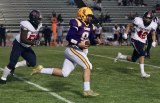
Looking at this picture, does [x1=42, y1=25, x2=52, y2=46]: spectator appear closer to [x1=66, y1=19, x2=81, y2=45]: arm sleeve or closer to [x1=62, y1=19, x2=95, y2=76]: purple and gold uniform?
[x1=62, y1=19, x2=95, y2=76]: purple and gold uniform

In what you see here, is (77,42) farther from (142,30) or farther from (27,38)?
(142,30)

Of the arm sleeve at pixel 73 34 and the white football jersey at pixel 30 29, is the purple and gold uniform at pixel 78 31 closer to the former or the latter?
the arm sleeve at pixel 73 34

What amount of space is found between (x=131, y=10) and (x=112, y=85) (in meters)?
31.8

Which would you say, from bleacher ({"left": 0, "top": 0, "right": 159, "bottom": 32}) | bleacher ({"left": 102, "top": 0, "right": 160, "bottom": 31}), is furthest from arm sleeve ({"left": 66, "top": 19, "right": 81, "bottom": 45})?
bleacher ({"left": 102, "top": 0, "right": 160, "bottom": 31})

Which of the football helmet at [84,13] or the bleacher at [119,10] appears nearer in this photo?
the football helmet at [84,13]

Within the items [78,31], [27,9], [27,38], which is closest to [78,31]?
[78,31]

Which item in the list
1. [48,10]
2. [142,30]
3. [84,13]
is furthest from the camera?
[48,10]

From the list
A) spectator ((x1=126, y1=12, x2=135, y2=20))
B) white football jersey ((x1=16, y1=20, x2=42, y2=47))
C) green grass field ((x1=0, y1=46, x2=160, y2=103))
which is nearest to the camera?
green grass field ((x1=0, y1=46, x2=160, y2=103))

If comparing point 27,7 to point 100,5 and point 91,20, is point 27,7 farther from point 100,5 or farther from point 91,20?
point 91,20

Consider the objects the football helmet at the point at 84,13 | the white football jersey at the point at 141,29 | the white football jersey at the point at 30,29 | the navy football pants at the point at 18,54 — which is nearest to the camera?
the football helmet at the point at 84,13

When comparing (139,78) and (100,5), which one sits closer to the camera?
(139,78)

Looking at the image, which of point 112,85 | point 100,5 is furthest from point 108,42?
point 112,85

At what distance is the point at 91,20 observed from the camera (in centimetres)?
800

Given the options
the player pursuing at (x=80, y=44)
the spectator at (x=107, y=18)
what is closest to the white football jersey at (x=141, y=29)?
the player pursuing at (x=80, y=44)
